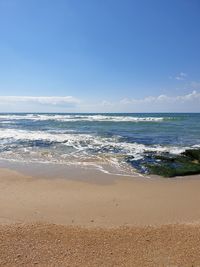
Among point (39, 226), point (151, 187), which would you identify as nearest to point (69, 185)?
point (151, 187)

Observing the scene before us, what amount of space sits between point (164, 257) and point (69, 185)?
5.17 meters

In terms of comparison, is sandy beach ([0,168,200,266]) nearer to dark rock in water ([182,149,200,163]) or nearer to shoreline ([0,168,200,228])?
shoreline ([0,168,200,228])

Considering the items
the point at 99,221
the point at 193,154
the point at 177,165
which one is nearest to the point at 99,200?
the point at 99,221

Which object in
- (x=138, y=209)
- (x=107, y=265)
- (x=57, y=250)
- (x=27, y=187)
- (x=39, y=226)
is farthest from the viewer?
(x=27, y=187)

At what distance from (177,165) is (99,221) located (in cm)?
696

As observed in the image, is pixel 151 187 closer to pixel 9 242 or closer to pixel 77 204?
pixel 77 204

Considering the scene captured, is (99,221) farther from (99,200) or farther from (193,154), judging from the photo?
(193,154)

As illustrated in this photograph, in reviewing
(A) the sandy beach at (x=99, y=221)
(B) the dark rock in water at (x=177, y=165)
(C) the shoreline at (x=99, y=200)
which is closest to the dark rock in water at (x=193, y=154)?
(B) the dark rock in water at (x=177, y=165)

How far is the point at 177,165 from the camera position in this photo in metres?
12.8

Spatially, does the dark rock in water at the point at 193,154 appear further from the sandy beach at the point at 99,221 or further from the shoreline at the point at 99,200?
the sandy beach at the point at 99,221

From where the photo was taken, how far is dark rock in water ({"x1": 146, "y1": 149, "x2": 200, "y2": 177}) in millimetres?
11599

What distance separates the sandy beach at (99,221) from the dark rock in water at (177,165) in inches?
40.5

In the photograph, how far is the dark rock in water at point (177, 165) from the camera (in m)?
11.6

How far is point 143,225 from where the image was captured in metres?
6.37
